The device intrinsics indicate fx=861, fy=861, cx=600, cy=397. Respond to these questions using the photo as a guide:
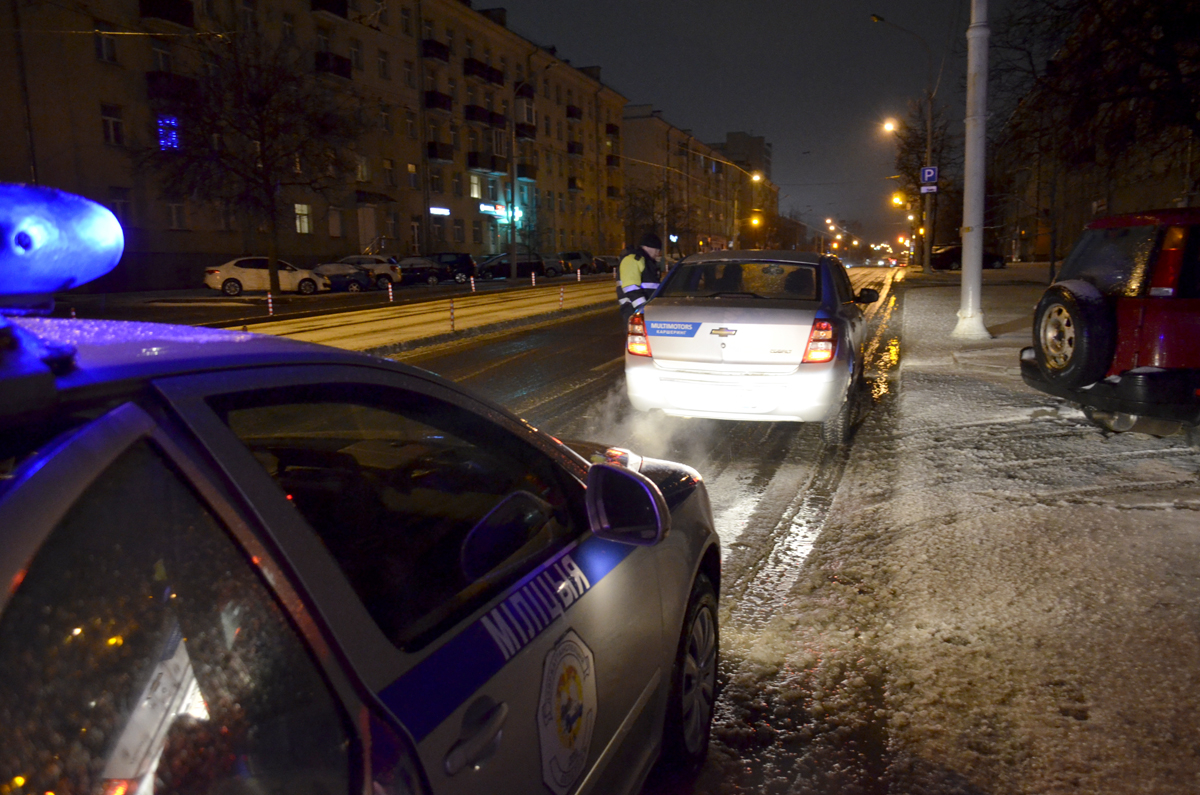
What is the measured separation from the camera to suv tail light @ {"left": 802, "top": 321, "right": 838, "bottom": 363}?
6578mm

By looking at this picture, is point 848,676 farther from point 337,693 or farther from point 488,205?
point 488,205

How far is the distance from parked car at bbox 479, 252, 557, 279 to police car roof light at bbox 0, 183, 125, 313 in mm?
47966

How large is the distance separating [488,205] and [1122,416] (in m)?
54.3

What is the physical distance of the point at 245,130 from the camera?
31.0 meters

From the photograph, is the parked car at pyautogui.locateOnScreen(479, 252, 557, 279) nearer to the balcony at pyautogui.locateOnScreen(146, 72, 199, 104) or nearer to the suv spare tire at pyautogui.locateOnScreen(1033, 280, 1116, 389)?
the balcony at pyautogui.locateOnScreen(146, 72, 199, 104)

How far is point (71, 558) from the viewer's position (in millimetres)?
1105

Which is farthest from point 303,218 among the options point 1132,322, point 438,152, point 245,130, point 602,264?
point 1132,322

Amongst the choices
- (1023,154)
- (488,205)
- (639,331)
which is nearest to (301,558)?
(639,331)

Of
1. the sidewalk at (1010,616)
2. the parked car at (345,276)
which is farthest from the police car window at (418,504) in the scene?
the parked car at (345,276)

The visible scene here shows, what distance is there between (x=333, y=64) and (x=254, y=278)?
48.8ft

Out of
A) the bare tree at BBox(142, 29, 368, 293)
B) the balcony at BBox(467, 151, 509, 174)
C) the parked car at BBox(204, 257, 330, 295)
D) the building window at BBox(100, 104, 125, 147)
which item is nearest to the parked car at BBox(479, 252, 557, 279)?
the balcony at BBox(467, 151, 509, 174)

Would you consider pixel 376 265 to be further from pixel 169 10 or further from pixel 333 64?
pixel 169 10

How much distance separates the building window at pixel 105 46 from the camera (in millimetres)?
31250

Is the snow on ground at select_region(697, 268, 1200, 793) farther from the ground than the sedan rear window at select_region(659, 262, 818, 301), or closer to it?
closer to it
